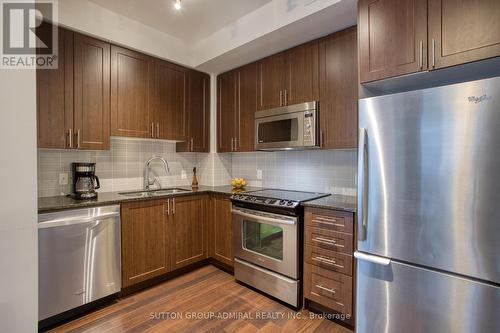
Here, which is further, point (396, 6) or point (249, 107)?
point (249, 107)

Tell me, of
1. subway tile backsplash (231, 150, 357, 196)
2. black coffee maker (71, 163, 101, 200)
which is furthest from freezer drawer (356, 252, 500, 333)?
black coffee maker (71, 163, 101, 200)

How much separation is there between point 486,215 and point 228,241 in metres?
2.19

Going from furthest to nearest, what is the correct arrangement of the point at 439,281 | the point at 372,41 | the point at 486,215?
the point at 372,41 → the point at 439,281 → the point at 486,215

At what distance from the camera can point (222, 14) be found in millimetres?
2447

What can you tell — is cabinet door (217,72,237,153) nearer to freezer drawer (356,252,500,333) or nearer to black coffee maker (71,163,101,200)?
black coffee maker (71,163,101,200)

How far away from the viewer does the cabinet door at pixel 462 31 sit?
1.29 metres

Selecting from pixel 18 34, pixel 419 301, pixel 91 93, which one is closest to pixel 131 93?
pixel 91 93

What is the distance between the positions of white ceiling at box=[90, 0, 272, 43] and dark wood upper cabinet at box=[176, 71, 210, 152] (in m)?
0.59

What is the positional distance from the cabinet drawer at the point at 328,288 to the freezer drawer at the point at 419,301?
9.3 inches

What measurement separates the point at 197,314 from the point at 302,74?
7.77 ft

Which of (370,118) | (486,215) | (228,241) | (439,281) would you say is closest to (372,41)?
(370,118)

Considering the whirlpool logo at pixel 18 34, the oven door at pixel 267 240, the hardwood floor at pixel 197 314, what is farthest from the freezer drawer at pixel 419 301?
the whirlpool logo at pixel 18 34

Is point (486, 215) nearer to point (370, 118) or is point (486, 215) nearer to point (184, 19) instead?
point (370, 118)

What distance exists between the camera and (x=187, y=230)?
110 inches
